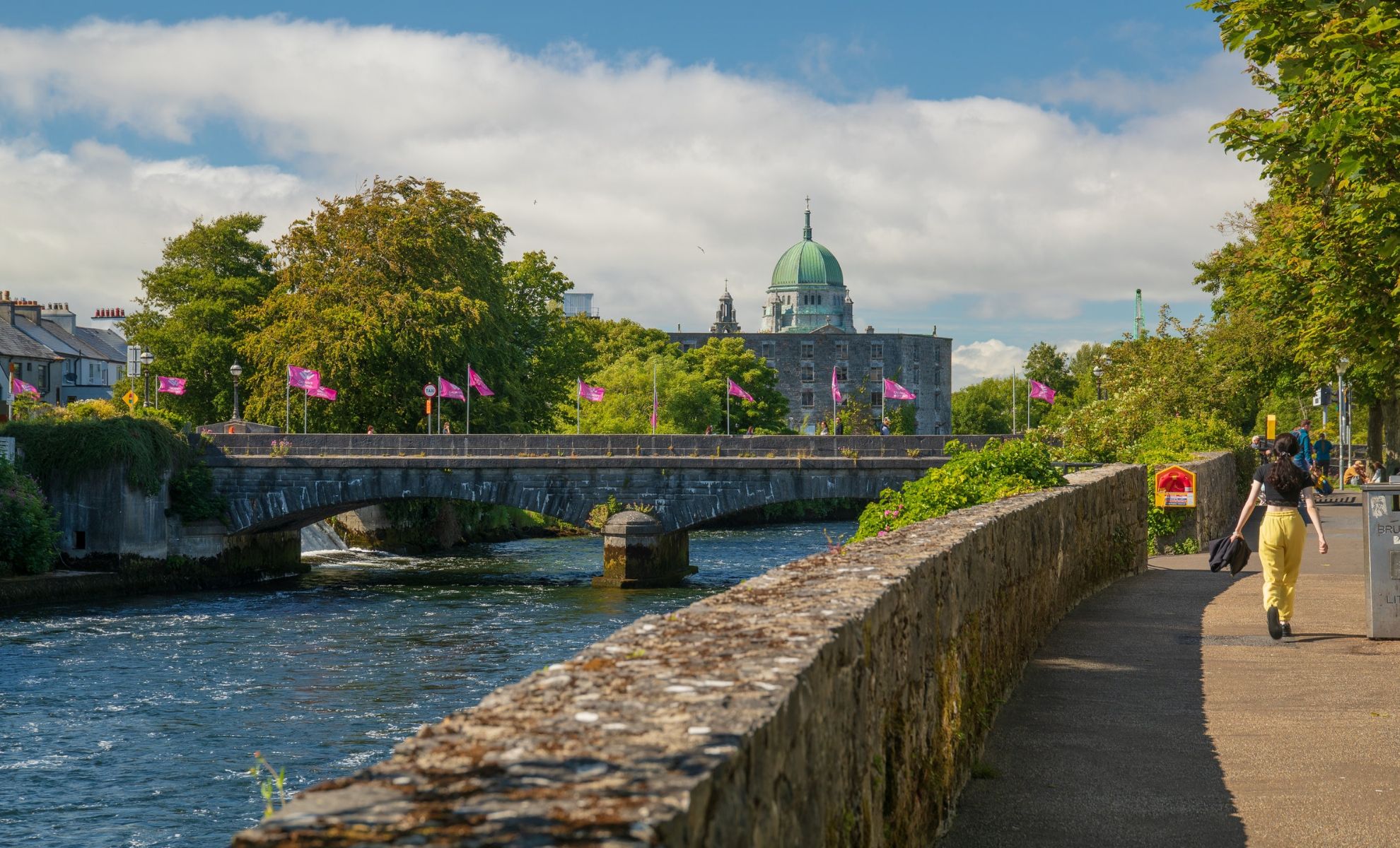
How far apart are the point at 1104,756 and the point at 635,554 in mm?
32871

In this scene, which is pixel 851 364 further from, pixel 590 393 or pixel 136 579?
pixel 136 579

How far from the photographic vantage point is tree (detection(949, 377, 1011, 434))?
162625 millimetres

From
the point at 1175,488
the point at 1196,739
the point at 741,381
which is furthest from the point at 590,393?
the point at 741,381

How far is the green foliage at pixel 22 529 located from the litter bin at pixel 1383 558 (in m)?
30.6

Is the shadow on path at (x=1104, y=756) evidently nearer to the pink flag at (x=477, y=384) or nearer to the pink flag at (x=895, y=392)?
the pink flag at (x=895, y=392)

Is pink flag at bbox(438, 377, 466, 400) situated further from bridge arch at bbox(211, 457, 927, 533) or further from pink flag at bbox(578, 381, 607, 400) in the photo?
bridge arch at bbox(211, 457, 927, 533)

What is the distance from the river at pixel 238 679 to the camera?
1600cm

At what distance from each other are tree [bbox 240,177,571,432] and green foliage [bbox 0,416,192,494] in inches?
422

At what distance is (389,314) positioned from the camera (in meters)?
50.7

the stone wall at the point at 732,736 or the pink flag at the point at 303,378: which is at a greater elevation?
the pink flag at the point at 303,378

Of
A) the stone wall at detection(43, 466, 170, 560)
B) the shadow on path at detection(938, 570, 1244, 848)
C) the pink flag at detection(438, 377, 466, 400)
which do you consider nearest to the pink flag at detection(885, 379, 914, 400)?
the pink flag at detection(438, 377, 466, 400)

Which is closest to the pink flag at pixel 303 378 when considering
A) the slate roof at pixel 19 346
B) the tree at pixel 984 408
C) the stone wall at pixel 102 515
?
the stone wall at pixel 102 515

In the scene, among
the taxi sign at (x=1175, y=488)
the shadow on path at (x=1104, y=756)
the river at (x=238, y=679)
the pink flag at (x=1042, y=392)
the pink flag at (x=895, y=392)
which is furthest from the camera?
the pink flag at (x=895, y=392)

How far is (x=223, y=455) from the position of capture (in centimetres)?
4322
